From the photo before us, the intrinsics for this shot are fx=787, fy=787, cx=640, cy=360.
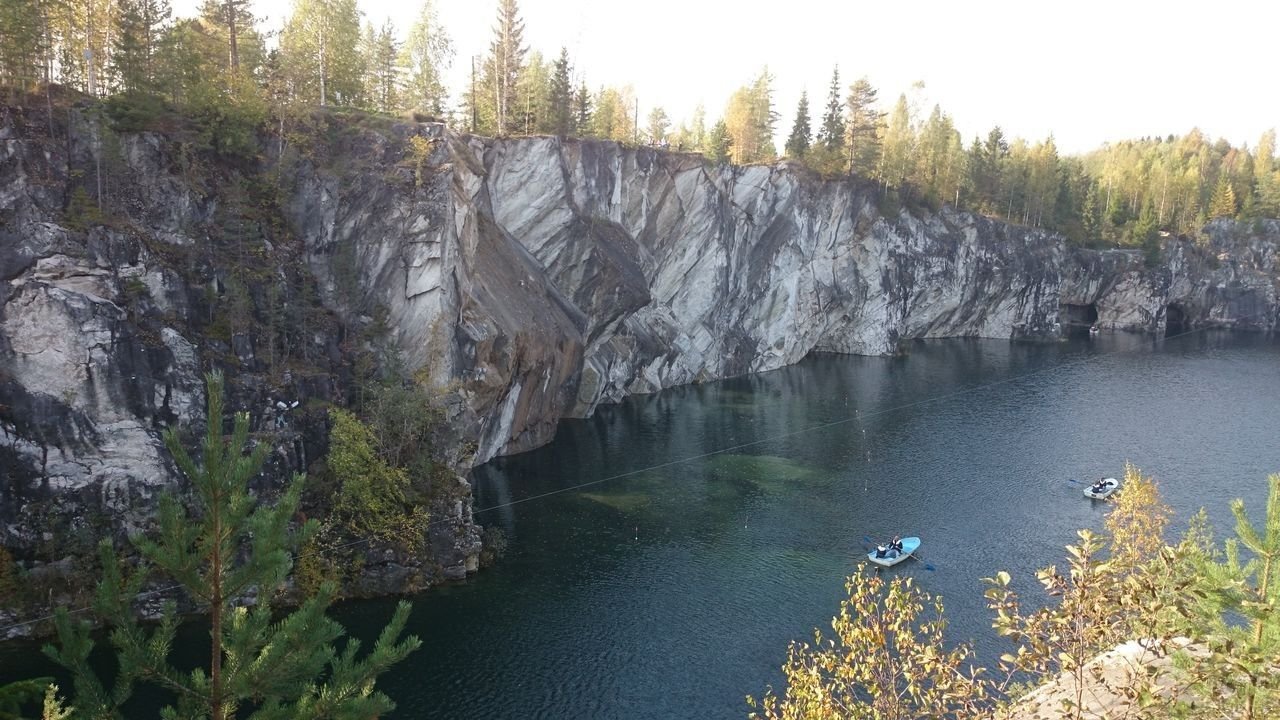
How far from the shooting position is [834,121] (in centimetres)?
9869

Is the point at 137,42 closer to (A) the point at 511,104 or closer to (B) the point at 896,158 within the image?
(A) the point at 511,104

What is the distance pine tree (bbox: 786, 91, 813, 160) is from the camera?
9769cm

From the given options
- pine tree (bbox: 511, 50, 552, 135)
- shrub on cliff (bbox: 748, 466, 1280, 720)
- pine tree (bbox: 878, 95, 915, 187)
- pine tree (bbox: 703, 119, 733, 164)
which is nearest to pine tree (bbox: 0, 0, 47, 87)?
pine tree (bbox: 511, 50, 552, 135)

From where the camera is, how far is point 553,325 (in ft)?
178

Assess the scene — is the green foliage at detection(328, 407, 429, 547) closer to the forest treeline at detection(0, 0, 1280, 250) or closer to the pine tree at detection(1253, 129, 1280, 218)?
the forest treeline at detection(0, 0, 1280, 250)

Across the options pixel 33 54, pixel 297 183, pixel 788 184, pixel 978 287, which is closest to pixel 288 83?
pixel 297 183

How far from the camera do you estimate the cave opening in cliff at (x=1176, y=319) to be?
131750mm

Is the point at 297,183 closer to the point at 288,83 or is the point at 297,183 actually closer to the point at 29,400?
the point at 288,83

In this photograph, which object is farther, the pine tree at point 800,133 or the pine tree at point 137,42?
the pine tree at point 800,133

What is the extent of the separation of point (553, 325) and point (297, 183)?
18.2m

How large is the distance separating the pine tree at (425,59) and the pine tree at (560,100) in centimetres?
959

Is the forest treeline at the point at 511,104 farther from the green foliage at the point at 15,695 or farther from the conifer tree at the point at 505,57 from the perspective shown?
the green foliage at the point at 15,695

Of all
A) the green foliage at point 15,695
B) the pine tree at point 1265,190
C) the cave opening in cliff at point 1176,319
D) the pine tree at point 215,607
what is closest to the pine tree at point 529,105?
the pine tree at point 215,607

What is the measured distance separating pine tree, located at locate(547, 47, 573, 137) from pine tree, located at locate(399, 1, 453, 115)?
959 centimetres
